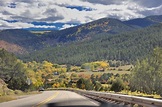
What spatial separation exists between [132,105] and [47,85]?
17677 centimetres

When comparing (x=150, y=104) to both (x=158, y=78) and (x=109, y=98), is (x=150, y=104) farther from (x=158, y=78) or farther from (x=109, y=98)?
(x=158, y=78)

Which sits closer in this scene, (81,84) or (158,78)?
(158,78)

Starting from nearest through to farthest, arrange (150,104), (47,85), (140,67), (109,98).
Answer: (150,104) < (109,98) < (140,67) < (47,85)

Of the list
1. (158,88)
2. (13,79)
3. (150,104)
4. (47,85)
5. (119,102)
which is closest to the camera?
(150,104)

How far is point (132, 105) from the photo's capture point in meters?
21.1

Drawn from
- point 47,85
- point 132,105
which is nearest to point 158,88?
point 132,105

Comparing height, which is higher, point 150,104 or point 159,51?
point 159,51

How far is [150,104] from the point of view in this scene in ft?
54.9

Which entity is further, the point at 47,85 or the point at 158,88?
the point at 47,85

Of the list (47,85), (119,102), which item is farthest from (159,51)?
(47,85)

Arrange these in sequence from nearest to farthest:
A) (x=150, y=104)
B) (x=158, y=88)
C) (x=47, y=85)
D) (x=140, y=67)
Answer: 1. (x=150, y=104)
2. (x=158, y=88)
3. (x=140, y=67)
4. (x=47, y=85)

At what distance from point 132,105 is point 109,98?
8764 millimetres

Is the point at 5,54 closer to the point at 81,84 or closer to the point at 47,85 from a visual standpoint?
the point at 81,84

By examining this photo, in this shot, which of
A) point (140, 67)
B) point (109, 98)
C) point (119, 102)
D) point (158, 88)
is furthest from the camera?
point (140, 67)
